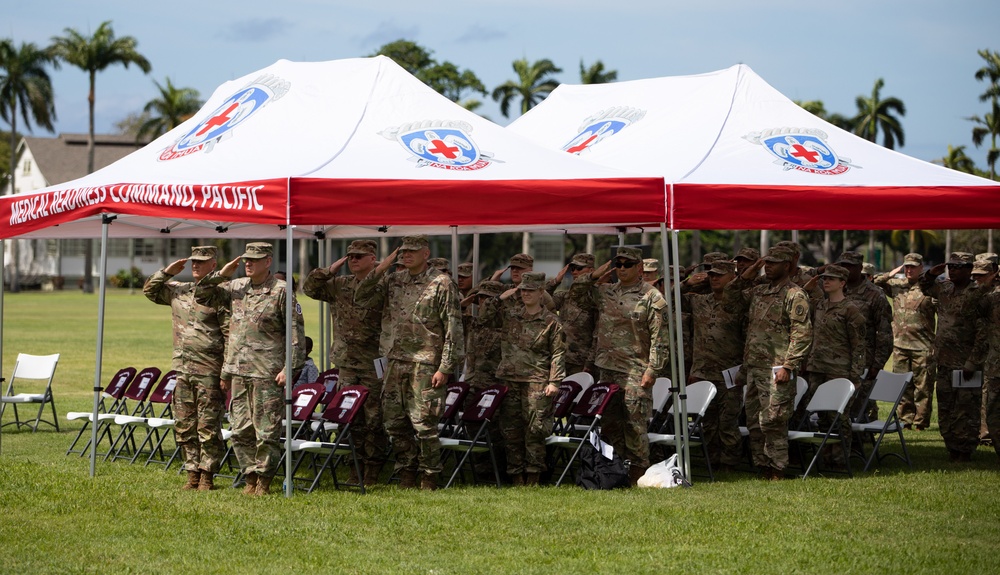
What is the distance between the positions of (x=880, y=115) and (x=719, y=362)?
6451cm

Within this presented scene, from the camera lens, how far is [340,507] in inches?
349

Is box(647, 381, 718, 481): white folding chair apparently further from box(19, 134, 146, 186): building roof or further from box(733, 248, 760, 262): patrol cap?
box(19, 134, 146, 186): building roof

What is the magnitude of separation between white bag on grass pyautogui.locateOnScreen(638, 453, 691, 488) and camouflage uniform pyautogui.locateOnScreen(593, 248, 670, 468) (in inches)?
6.6

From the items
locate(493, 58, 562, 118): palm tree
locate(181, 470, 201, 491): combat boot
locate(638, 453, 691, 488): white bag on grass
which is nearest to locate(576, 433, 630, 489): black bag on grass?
locate(638, 453, 691, 488): white bag on grass

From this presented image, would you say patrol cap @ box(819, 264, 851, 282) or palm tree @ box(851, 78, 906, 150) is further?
palm tree @ box(851, 78, 906, 150)

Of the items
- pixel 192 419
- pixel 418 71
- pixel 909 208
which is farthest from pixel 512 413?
pixel 418 71

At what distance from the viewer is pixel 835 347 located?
36.5ft

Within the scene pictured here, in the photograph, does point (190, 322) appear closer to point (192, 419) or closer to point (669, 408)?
point (192, 419)

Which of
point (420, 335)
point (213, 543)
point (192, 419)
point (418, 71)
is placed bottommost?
point (213, 543)

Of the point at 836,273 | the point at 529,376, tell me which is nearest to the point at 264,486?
the point at 529,376

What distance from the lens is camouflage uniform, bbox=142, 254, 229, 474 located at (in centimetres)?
966

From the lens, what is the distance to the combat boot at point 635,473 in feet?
33.2

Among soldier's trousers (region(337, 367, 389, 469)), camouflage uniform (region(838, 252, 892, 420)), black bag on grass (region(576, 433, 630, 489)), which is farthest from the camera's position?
camouflage uniform (region(838, 252, 892, 420))

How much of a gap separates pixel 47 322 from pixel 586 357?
2734 cm
